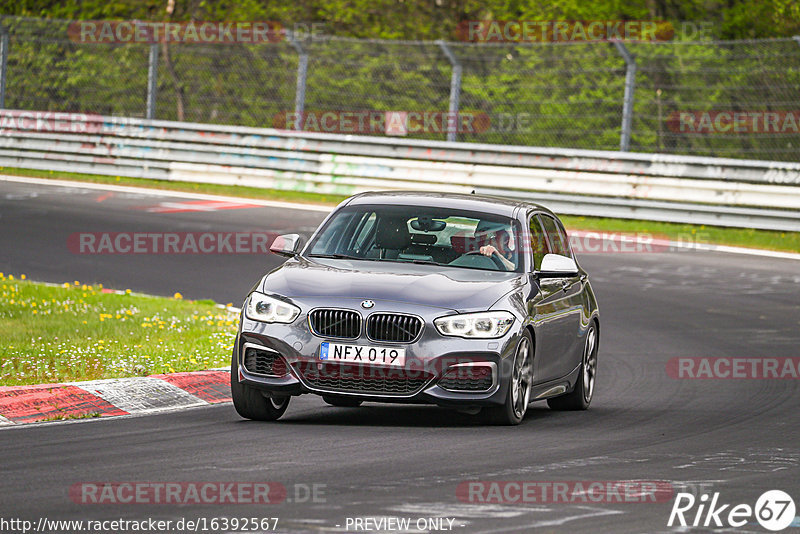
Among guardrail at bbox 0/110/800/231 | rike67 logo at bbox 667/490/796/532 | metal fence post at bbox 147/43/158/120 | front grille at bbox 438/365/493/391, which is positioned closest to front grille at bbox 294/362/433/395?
front grille at bbox 438/365/493/391

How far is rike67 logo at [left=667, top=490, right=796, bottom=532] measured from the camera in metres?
6.50

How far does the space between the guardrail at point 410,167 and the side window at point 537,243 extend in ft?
37.9

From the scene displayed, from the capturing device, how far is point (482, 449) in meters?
8.40

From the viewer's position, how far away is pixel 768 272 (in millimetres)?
19281

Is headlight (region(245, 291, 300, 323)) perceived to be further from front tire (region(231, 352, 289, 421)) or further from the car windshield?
the car windshield

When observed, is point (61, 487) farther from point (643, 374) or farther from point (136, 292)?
point (136, 292)

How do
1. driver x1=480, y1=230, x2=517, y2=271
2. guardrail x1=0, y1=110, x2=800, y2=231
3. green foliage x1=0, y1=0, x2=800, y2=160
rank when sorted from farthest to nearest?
green foliage x1=0, y1=0, x2=800, y2=160 → guardrail x1=0, y1=110, x2=800, y2=231 → driver x1=480, y1=230, x2=517, y2=271

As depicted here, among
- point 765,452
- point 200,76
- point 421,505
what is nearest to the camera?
point 421,505

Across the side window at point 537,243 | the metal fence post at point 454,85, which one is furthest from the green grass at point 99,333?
the metal fence post at point 454,85

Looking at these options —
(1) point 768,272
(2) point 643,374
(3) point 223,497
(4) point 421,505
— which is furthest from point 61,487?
(1) point 768,272

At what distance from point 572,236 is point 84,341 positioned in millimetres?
11153

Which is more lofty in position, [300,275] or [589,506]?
[300,275]

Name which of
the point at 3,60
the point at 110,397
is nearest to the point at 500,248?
the point at 110,397

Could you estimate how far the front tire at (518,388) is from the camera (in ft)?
30.4
